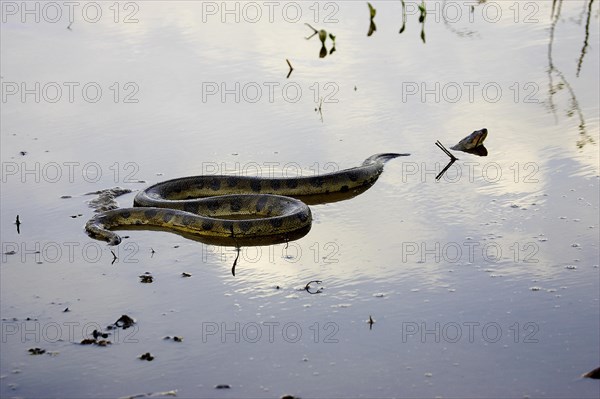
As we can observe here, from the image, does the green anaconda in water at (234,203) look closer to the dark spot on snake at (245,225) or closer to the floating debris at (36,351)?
the dark spot on snake at (245,225)

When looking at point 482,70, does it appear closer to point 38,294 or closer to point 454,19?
point 454,19

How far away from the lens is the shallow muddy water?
23.9 feet

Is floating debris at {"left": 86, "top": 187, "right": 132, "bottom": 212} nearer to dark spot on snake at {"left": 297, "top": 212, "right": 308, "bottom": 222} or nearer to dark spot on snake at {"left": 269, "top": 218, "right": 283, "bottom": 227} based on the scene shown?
dark spot on snake at {"left": 269, "top": 218, "right": 283, "bottom": 227}

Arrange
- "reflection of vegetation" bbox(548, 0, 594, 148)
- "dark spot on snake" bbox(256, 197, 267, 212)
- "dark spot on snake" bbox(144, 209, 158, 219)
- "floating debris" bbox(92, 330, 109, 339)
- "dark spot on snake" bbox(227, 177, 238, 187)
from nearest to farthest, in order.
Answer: "floating debris" bbox(92, 330, 109, 339) < "dark spot on snake" bbox(144, 209, 158, 219) < "dark spot on snake" bbox(256, 197, 267, 212) < "dark spot on snake" bbox(227, 177, 238, 187) < "reflection of vegetation" bbox(548, 0, 594, 148)

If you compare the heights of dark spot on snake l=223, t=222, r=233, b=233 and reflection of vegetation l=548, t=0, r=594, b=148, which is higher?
reflection of vegetation l=548, t=0, r=594, b=148

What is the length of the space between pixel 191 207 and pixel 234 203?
0.44 meters

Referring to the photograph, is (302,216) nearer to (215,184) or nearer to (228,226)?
(228,226)

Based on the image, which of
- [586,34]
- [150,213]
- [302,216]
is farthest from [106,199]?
[586,34]

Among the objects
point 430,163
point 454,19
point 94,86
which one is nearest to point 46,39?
point 94,86

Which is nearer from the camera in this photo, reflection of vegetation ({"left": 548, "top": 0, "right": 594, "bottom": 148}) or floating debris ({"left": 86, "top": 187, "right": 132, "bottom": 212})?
floating debris ({"left": 86, "top": 187, "right": 132, "bottom": 212})

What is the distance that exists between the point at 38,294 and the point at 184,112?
5212mm

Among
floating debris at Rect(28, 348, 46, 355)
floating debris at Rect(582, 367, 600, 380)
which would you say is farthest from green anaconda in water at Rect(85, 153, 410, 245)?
floating debris at Rect(582, 367, 600, 380)

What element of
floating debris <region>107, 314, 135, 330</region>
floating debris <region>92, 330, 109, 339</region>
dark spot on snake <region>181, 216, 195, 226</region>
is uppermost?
dark spot on snake <region>181, 216, 195, 226</region>

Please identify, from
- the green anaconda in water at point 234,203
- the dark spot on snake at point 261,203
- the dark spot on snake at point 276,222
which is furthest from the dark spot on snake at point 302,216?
the dark spot on snake at point 261,203
